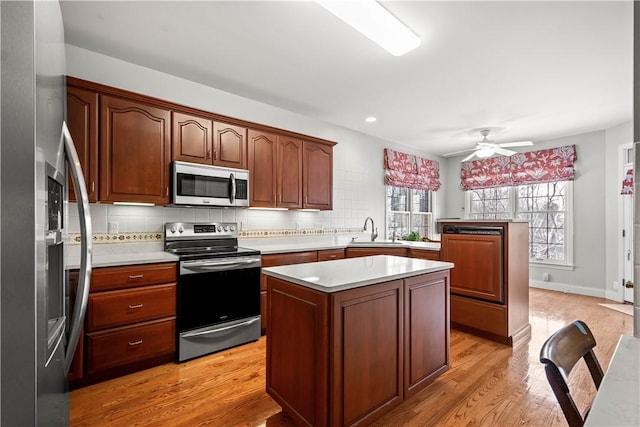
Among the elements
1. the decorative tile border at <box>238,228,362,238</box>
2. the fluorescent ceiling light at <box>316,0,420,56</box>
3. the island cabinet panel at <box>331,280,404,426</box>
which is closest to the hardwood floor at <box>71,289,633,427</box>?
the island cabinet panel at <box>331,280,404,426</box>

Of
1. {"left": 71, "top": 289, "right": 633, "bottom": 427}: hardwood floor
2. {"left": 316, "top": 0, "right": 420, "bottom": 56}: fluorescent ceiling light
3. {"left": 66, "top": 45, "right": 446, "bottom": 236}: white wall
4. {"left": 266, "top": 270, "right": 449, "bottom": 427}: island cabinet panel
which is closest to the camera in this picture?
{"left": 266, "top": 270, "right": 449, "bottom": 427}: island cabinet panel

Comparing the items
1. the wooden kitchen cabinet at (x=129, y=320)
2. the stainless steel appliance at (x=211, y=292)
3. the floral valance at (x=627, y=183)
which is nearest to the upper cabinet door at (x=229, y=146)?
the stainless steel appliance at (x=211, y=292)

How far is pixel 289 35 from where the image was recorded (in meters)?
2.38

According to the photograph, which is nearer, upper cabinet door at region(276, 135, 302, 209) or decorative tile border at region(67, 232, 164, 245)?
decorative tile border at region(67, 232, 164, 245)

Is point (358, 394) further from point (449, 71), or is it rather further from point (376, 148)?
point (376, 148)

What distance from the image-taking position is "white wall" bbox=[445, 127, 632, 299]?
4582mm

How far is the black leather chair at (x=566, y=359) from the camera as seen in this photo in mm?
813

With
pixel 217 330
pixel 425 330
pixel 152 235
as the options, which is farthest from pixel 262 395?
pixel 152 235

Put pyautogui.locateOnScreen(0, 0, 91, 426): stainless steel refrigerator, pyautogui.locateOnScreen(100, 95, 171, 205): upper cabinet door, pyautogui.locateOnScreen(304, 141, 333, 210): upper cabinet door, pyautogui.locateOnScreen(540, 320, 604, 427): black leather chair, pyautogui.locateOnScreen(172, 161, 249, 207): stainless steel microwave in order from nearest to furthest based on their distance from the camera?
pyautogui.locateOnScreen(0, 0, 91, 426): stainless steel refrigerator < pyautogui.locateOnScreen(540, 320, 604, 427): black leather chair < pyautogui.locateOnScreen(100, 95, 171, 205): upper cabinet door < pyautogui.locateOnScreen(172, 161, 249, 207): stainless steel microwave < pyautogui.locateOnScreen(304, 141, 333, 210): upper cabinet door

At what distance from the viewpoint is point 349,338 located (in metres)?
1.61

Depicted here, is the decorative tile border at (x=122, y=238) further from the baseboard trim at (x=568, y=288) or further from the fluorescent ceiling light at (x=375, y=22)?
the baseboard trim at (x=568, y=288)

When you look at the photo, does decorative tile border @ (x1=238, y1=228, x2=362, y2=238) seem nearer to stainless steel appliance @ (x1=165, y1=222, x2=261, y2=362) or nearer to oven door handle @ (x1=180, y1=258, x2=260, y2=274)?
stainless steel appliance @ (x1=165, y1=222, x2=261, y2=362)

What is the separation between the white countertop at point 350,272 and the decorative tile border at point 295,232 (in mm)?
1702

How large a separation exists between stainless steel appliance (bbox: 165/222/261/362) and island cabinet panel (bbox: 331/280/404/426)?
1529mm
